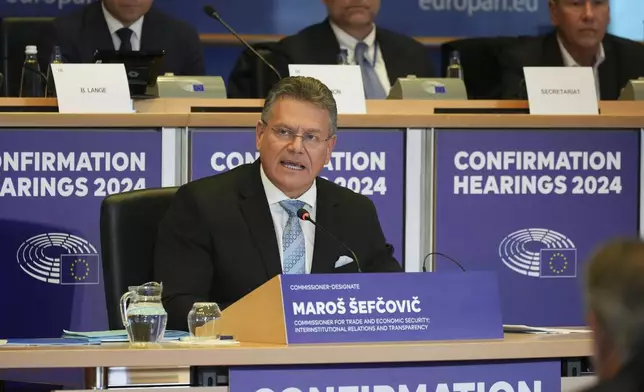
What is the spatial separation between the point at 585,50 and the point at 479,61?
708 mm

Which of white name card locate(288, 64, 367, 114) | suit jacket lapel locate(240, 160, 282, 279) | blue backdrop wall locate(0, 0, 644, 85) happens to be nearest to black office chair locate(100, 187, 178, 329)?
suit jacket lapel locate(240, 160, 282, 279)

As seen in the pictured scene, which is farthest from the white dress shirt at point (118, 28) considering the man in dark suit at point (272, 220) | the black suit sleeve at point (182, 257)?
the black suit sleeve at point (182, 257)

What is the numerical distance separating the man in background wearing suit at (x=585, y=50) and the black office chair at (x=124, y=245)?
10.8ft

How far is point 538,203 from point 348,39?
1.80 metres

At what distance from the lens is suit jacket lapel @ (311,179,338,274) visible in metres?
3.75

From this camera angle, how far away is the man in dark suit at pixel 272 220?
3.69 meters

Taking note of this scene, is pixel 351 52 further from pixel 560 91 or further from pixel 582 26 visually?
pixel 560 91

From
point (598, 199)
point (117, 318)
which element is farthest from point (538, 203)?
point (117, 318)

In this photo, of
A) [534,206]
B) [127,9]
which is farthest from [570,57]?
[127,9]

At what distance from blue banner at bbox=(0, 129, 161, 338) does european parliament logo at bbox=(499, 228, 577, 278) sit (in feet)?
5.06

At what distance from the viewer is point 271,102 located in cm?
384

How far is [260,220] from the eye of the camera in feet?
12.4

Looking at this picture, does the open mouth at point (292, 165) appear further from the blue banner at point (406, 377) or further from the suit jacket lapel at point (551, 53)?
the suit jacket lapel at point (551, 53)

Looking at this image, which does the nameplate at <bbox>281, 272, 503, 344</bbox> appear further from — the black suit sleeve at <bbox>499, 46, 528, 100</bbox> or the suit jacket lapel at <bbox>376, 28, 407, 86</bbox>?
the suit jacket lapel at <bbox>376, 28, 407, 86</bbox>
